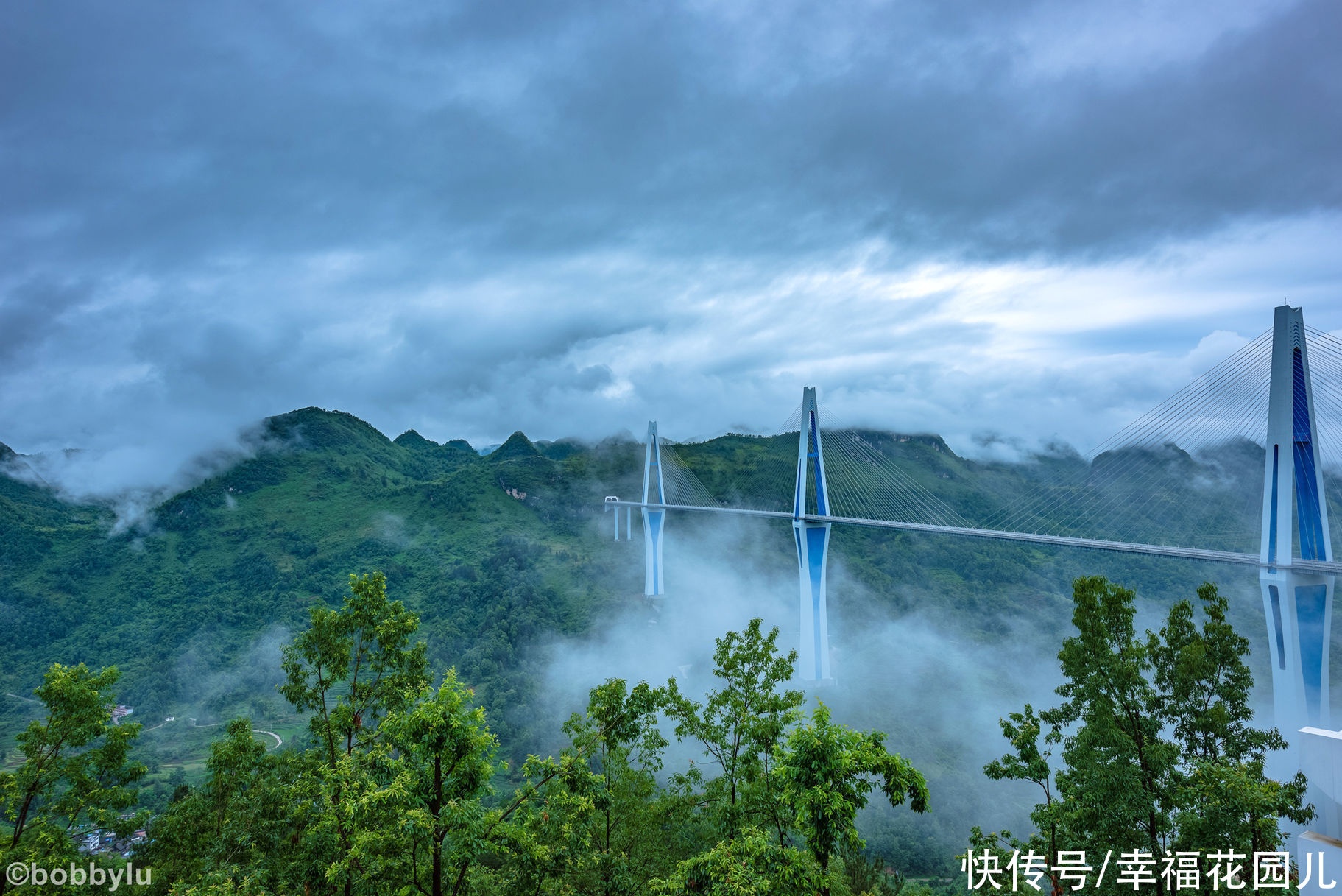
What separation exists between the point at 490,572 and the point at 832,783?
58.7m


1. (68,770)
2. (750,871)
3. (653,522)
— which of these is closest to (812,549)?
(653,522)

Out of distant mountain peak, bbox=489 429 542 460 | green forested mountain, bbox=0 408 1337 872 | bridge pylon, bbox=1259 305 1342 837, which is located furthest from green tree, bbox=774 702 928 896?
distant mountain peak, bbox=489 429 542 460

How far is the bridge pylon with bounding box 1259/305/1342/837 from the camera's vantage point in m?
13.6

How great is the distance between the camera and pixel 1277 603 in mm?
13930

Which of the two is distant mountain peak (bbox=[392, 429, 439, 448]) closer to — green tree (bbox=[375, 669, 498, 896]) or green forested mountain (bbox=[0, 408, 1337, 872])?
green forested mountain (bbox=[0, 408, 1337, 872])

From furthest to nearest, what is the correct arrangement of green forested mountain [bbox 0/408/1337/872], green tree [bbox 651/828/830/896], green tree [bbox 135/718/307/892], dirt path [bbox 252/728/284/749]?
green forested mountain [bbox 0/408/1337/872]
dirt path [bbox 252/728/284/749]
green tree [bbox 135/718/307/892]
green tree [bbox 651/828/830/896]

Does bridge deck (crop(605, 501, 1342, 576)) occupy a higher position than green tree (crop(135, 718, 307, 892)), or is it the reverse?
bridge deck (crop(605, 501, 1342, 576))

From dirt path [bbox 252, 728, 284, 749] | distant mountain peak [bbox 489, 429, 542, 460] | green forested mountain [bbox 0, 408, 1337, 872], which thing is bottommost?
dirt path [bbox 252, 728, 284, 749]

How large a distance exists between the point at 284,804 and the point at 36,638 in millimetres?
59406

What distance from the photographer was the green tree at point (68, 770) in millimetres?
8211

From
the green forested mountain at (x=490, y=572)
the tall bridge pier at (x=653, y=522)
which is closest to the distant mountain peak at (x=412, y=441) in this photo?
the green forested mountain at (x=490, y=572)

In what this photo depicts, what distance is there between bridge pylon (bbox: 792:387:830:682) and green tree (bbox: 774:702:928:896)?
25.2 meters

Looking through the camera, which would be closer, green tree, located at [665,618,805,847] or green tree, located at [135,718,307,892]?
green tree, located at [665,618,805,847]

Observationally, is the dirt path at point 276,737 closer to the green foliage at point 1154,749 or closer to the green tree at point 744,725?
the green tree at point 744,725
